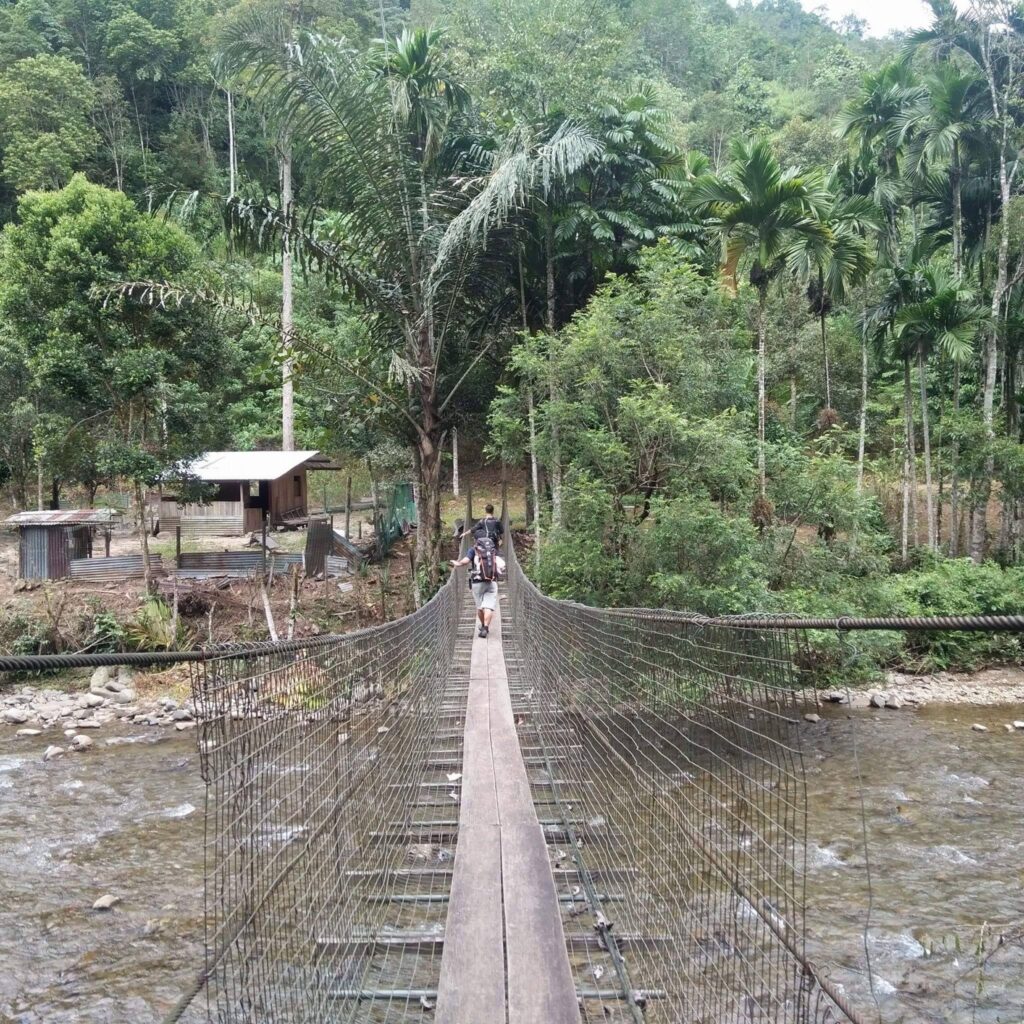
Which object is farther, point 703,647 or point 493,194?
point 493,194

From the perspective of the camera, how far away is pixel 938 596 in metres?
10.8

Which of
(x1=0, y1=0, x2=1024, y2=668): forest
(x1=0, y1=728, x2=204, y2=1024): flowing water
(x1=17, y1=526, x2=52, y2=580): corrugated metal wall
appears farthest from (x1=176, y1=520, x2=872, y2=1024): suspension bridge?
(x1=17, y1=526, x2=52, y2=580): corrugated metal wall

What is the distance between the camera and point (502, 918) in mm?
2420

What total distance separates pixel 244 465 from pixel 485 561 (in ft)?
21.1

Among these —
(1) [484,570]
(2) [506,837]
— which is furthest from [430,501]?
(2) [506,837]

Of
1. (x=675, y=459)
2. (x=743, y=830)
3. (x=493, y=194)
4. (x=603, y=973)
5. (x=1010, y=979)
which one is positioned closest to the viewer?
(x=743, y=830)

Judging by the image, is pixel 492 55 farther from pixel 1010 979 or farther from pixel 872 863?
pixel 1010 979

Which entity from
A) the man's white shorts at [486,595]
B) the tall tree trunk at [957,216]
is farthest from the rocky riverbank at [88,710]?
the tall tree trunk at [957,216]

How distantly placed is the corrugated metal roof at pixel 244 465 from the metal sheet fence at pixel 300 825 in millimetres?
8293

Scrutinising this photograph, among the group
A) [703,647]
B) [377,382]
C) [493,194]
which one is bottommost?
[703,647]

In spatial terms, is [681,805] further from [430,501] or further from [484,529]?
[430,501]

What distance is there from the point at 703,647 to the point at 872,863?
14.1 ft

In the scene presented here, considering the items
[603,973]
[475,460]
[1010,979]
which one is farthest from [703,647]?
[475,460]

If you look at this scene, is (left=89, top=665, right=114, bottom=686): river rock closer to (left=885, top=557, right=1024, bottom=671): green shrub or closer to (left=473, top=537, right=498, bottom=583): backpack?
(left=473, top=537, right=498, bottom=583): backpack
